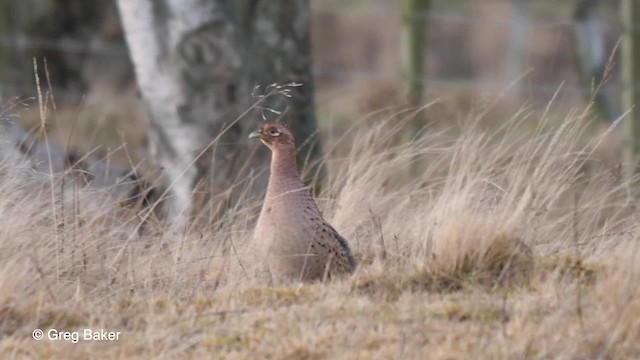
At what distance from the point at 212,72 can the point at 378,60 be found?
51.1 feet

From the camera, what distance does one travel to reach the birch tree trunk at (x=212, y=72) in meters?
7.57

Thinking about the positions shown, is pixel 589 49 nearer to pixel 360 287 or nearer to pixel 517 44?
pixel 517 44

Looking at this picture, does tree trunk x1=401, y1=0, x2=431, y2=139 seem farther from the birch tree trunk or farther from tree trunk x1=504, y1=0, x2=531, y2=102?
tree trunk x1=504, y1=0, x2=531, y2=102

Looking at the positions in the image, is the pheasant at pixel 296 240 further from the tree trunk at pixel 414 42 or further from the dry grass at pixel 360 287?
the tree trunk at pixel 414 42

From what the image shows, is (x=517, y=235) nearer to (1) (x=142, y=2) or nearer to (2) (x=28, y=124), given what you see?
(1) (x=142, y=2)

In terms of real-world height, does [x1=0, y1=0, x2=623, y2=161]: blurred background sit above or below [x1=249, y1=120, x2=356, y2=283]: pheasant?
below

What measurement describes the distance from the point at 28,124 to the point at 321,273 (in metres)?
8.45

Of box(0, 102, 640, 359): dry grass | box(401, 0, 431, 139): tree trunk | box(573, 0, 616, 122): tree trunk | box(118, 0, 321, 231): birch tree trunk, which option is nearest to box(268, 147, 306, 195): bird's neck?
box(0, 102, 640, 359): dry grass

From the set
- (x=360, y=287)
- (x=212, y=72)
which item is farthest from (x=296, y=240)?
(x=212, y=72)

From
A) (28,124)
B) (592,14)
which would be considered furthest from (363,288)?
(592,14)

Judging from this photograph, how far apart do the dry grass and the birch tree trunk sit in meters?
1.65

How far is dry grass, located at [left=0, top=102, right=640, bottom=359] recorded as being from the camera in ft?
13.8

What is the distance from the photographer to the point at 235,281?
507 cm

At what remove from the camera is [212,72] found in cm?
764
